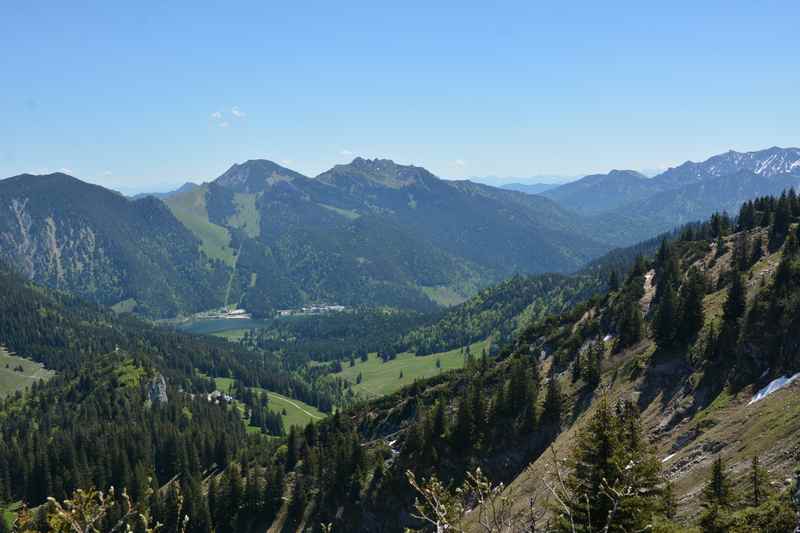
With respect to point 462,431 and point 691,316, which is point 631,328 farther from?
point 462,431

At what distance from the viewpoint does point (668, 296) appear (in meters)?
76.2

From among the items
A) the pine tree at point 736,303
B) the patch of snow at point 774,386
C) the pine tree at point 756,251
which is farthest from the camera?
the pine tree at point 756,251

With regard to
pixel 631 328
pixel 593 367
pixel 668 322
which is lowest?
pixel 593 367

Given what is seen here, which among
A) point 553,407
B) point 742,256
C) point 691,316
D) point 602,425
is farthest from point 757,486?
point 742,256

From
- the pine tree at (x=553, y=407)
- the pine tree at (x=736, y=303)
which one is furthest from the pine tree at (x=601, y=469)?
the pine tree at (x=553, y=407)

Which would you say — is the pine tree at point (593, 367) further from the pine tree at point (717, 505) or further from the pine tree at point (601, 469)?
the pine tree at point (601, 469)

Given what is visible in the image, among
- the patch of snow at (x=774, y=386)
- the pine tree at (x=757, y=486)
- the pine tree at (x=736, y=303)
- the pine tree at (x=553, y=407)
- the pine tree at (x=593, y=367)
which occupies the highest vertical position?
the pine tree at (x=736, y=303)

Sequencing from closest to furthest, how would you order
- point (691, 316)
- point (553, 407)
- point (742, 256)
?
1. point (691, 316)
2. point (553, 407)
3. point (742, 256)

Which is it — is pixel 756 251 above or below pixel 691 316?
above

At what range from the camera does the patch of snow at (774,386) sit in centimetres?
5098

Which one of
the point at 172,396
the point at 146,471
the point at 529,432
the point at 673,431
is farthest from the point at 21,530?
the point at 172,396

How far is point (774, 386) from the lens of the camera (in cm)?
5325

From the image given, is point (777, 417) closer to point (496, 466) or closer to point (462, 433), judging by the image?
point (496, 466)

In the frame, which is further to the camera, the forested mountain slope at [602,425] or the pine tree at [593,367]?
the pine tree at [593,367]
